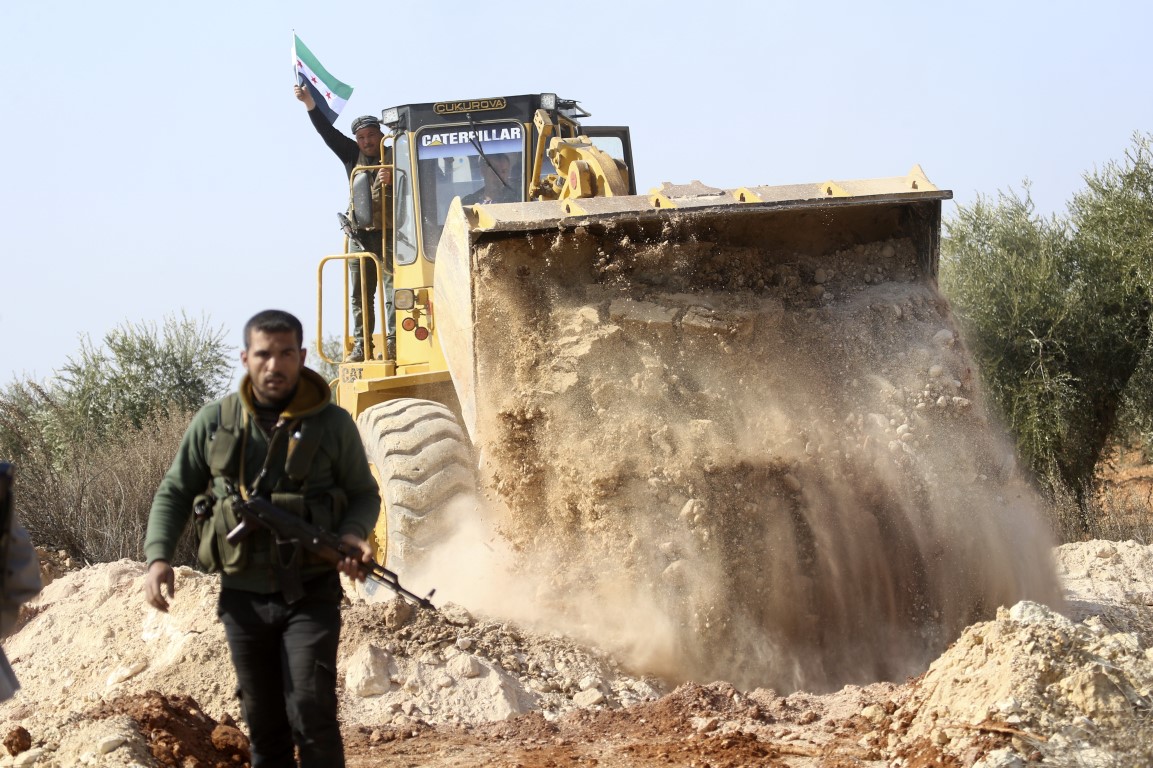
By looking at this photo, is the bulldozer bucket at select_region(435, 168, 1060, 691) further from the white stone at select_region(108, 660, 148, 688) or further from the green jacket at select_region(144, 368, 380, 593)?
the green jacket at select_region(144, 368, 380, 593)

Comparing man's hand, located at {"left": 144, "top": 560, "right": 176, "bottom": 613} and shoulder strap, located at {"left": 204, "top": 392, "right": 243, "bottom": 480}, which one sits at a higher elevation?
shoulder strap, located at {"left": 204, "top": 392, "right": 243, "bottom": 480}

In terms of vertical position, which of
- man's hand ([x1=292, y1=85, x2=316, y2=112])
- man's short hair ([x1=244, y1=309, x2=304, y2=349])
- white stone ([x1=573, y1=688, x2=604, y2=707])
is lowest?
white stone ([x1=573, y1=688, x2=604, y2=707])

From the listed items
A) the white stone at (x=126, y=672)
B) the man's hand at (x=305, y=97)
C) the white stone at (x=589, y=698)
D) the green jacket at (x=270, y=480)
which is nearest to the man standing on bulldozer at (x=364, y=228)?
the man's hand at (x=305, y=97)

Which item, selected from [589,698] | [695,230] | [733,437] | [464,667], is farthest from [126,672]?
[695,230]

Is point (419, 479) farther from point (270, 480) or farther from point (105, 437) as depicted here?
point (105, 437)

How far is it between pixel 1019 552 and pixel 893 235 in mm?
1961

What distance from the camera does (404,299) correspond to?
8.65 meters

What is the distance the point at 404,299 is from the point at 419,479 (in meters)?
1.63

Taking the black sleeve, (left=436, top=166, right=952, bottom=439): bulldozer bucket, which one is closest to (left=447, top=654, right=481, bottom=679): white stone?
(left=436, top=166, right=952, bottom=439): bulldozer bucket

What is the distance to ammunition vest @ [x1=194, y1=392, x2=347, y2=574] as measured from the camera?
3.58 metres

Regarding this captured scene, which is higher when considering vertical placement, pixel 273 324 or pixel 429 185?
pixel 429 185

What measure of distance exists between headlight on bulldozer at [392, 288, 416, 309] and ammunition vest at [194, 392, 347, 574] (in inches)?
197

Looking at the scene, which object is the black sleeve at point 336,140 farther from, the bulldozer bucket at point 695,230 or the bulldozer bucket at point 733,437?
the bulldozer bucket at point 733,437

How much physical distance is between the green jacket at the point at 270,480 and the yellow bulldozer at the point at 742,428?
2.79m
